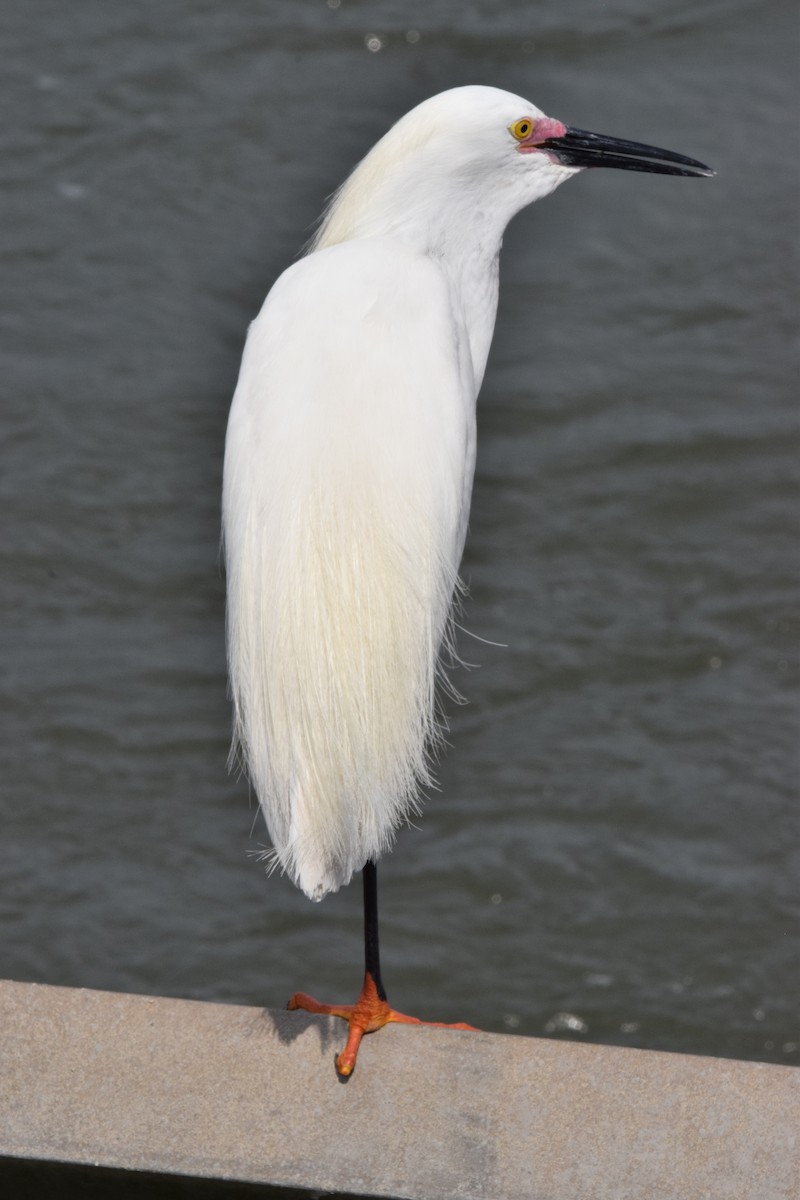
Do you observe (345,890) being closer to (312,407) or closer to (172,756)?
(172,756)

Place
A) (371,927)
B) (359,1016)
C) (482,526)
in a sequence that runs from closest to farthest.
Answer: (359,1016)
(371,927)
(482,526)

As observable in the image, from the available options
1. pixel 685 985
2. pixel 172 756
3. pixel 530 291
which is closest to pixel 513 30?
pixel 530 291

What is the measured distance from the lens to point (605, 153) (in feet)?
7.47

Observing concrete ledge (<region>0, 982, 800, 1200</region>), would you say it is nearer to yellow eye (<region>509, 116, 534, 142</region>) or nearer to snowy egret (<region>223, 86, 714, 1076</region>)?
snowy egret (<region>223, 86, 714, 1076</region>)

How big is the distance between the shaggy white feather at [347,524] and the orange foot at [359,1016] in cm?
23

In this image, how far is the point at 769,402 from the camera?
4.53 meters

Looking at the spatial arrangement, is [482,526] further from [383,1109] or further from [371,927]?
[383,1109]

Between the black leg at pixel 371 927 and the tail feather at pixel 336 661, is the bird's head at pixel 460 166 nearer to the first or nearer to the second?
the tail feather at pixel 336 661

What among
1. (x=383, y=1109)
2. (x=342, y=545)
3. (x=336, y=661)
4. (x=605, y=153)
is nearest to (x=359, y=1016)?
(x=383, y=1109)

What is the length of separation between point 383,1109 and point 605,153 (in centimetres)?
135

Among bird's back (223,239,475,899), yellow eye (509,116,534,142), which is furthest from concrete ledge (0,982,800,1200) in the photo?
yellow eye (509,116,534,142)

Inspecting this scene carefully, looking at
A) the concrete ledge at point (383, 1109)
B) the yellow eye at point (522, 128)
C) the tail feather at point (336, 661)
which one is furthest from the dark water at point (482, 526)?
the yellow eye at point (522, 128)

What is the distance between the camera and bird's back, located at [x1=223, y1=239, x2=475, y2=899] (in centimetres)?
192

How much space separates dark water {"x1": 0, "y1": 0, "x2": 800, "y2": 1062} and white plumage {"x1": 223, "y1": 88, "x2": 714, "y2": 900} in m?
1.38
